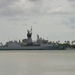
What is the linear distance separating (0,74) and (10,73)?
372 centimetres

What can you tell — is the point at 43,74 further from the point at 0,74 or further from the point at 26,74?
the point at 0,74

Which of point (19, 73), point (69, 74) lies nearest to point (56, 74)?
point (69, 74)

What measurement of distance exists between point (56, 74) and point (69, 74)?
2275mm

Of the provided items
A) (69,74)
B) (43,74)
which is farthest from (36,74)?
(69,74)

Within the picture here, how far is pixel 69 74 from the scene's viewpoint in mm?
57562

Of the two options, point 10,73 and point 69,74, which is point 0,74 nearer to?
point 10,73

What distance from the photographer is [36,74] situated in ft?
191

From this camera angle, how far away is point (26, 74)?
56.5 m

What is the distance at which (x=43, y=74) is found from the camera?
5897cm

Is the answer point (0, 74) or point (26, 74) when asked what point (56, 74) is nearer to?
point (26, 74)

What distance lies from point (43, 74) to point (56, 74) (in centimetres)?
281

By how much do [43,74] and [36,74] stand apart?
4.62 feet

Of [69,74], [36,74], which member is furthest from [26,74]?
[69,74]

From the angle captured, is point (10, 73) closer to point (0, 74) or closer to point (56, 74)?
point (0, 74)
